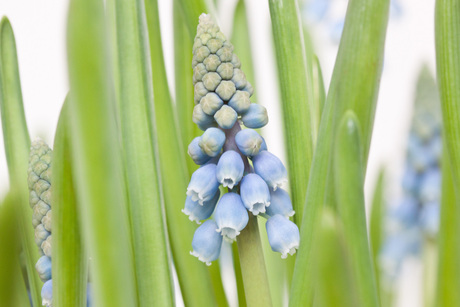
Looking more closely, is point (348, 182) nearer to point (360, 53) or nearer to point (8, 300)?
point (360, 53)

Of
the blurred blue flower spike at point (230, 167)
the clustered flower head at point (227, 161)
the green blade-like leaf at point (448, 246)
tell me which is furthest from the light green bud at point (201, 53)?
the green blade-like leaf at point (448, 246)

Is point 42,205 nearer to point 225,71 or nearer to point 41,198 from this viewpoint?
point 41,198

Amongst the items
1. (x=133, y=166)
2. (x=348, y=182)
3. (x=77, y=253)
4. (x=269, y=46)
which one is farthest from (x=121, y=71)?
(x=269, y=46)

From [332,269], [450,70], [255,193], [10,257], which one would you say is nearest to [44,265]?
[10,257]

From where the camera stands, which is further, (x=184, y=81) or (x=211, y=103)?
(x=184, y=81)

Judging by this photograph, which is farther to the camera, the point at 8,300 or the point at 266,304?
the point at 8,300

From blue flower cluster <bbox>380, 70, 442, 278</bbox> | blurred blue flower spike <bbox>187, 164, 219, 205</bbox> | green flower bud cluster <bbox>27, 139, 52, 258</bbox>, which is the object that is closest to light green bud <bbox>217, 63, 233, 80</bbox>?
blurred blue flower spike <bbox>187, 164, 219, 205</bbox>

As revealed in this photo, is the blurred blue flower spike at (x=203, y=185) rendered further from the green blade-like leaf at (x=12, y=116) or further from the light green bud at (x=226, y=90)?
the green blade-like leaf at (x=12, y=116)

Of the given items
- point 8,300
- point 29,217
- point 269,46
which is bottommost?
point 8,300
